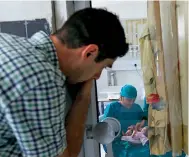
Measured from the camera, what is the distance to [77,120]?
1.23m

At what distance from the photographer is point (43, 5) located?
50.3 inches

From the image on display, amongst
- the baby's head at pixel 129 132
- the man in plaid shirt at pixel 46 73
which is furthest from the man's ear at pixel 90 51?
the baby's head at pixel 129 132

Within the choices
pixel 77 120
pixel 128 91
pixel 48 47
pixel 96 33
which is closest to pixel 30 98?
pixel 48 47

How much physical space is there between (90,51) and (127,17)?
0.35 metres

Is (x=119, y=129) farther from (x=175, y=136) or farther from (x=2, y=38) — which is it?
(x=2, y=38)

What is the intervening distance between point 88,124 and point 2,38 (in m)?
0.61

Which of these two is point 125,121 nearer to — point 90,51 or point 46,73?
point 90,51

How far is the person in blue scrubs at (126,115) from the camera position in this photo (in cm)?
128

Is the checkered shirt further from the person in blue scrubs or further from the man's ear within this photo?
the person in blue scrubs

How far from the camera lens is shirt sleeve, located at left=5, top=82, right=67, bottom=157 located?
0.80 m

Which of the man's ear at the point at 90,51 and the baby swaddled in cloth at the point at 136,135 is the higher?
the man's ear at the point at 90,51

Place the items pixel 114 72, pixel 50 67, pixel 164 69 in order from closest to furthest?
1. pixel 50 67
2. pixel 164 69
3. pixel 114 72

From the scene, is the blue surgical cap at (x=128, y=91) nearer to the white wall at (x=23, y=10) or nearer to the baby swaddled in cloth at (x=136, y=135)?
the baby swaddled in cloth at (x=136, y=135)

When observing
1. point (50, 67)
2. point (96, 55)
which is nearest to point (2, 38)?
point (50, 67)
